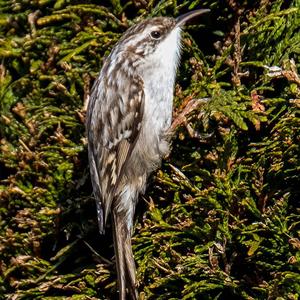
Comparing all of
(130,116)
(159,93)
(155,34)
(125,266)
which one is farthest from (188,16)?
(125,266)

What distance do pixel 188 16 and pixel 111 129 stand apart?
66cm

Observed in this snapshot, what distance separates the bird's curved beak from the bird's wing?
36 cm

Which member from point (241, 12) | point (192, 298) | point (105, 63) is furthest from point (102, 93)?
point (192, 298)

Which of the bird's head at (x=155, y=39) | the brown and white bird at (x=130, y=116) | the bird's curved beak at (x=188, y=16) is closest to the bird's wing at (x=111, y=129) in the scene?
the brown and white bird at (x=130, y=116)

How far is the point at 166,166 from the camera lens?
124 inches

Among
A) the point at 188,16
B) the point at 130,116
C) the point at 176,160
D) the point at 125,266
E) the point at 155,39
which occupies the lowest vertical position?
the point at 125,266

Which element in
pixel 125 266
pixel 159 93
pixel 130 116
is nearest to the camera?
pixel 125 266

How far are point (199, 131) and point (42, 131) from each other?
0.78 meters

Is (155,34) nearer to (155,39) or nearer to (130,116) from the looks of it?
(155,39)

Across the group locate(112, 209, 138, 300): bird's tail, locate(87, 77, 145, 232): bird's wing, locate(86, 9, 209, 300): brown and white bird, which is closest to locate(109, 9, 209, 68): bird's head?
locate(86, 9, 209, 300): brown and white bird

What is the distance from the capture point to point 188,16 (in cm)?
300

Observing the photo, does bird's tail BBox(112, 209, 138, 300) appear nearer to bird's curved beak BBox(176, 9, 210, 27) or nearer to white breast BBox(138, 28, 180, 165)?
white breast BBox(138, 28, 180, 165)

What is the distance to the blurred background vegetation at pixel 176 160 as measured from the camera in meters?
2.71

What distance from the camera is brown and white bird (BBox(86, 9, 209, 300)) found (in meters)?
3.16
